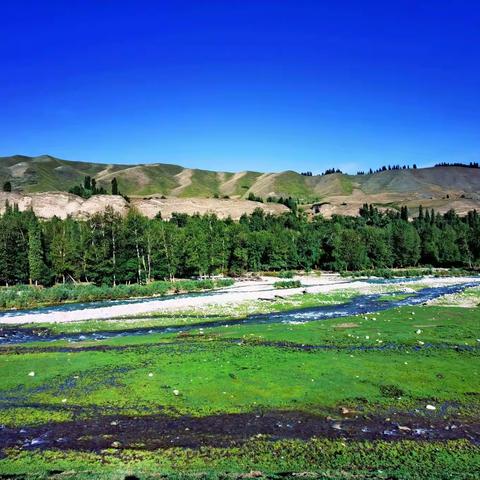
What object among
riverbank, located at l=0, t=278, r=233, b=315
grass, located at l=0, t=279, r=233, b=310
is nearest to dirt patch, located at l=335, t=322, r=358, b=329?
riverbank, located at l=0, t=278, r=233, b=315

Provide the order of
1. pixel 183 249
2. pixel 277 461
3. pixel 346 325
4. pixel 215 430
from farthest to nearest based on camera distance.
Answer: pixel 183 249
pixel 346 325
pixel 215 430
pixel 277 461

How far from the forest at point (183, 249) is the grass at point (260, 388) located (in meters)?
66.0

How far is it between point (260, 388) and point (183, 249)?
95.4 metres

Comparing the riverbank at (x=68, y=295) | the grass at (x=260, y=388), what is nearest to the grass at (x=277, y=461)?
the grass at (x=260, y=388)

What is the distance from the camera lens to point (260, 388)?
26.4 meters

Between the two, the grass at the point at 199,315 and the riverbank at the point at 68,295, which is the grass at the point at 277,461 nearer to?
the grass at the point at 199,315

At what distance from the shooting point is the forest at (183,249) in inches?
4124

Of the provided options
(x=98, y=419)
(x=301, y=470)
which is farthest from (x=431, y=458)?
(x=98, y=419)

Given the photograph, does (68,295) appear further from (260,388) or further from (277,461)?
(277,461)

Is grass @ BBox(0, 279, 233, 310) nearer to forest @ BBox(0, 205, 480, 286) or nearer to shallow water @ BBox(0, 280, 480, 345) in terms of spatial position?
forest @ BBox(0, 205, 480, 286)

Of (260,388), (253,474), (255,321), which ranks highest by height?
(253,474)

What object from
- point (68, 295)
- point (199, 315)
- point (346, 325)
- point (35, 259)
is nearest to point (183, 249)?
point (35, 259)

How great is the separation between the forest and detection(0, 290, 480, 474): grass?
66.0 m

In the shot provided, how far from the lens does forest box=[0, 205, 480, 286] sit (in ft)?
344
